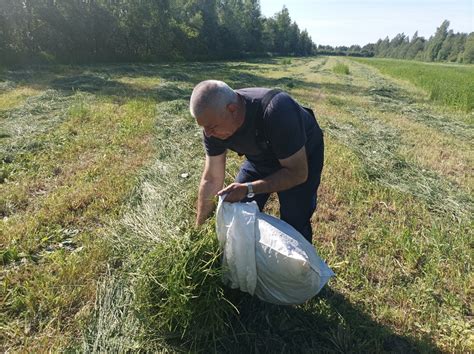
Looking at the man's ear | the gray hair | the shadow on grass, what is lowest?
the shadow on grass

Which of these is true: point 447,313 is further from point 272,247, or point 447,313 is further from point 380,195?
point 380,195

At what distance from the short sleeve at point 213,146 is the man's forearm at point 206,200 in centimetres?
23

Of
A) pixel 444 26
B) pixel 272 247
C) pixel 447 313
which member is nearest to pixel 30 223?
pixel 272 247

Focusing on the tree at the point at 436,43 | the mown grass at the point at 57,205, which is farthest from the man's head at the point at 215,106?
the tree at the point at 436,43

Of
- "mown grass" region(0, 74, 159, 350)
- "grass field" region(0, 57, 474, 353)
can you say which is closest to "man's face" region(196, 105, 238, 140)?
"grass field" region(0, 57, 474, 353)

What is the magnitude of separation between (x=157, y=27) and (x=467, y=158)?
2970 centimetres

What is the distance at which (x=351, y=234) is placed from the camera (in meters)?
3.83

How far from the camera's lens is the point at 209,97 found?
2102mm

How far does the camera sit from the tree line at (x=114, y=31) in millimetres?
21719

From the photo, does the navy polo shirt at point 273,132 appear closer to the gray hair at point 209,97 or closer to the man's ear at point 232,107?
the man's ear at point 232,107

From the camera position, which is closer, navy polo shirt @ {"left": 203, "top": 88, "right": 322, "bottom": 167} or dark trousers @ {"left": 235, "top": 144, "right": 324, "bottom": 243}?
navy polo shirt @ {"left": 203, "top": 88, "right": 322, "bottom": 167}

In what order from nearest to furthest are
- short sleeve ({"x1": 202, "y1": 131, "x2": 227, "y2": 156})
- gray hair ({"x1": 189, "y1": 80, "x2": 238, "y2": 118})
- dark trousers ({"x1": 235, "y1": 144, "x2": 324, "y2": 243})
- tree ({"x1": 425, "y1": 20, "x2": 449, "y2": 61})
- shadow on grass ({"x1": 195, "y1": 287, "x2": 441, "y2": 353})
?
gray hair ({"x1": 189, "y1": 80, "x2": 238, "y2": 118})
shadow on grass ({"x1": 195, "y1": 287, "x2": 441, "y2": 353})
short sleeve ({"x1": 202, "y1": 131, "x2": 227, "y2": 156})
dark trousers ({"x1": 235, "y1": 144, "x2": 324, "y2": 243})
tree ({"x1": 425, "y1": 20, "x2": 449, "y2": 61})

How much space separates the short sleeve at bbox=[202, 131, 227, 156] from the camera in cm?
263

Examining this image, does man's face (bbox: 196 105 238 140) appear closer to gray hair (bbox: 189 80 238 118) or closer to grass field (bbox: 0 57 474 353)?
gray hair (bbox: 189 80 238 118)
